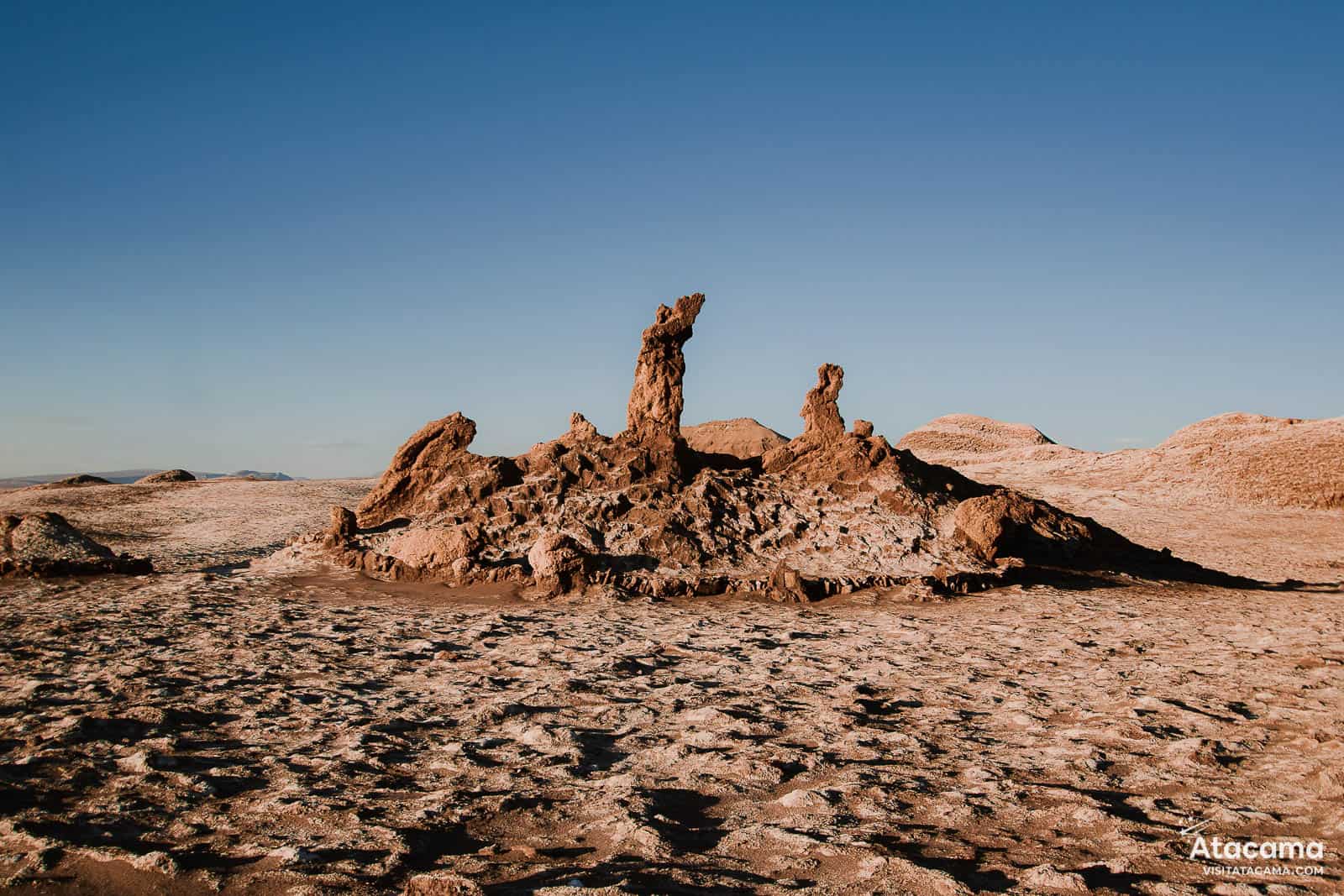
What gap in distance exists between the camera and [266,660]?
6.80m

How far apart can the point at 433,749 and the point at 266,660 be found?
107 inches

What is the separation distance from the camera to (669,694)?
604cm

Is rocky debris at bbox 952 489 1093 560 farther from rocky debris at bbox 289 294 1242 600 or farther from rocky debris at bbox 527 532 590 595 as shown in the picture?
rocky debris at bbox 527 532 590 595

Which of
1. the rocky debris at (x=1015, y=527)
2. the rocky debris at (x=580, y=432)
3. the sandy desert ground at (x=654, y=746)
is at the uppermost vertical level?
the rocky debris at (x=580, y=432)

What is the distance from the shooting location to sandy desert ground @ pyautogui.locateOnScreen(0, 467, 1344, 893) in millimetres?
3363

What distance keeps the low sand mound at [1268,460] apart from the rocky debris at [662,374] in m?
18.5

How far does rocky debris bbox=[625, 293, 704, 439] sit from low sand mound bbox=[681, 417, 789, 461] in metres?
15.4

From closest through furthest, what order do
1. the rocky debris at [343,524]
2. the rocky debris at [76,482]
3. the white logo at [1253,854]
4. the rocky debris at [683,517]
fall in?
the white logo at [1253,854], the rocky debris at [683,517], the rocky debris at [343,524], the rocky debris at [76,482]

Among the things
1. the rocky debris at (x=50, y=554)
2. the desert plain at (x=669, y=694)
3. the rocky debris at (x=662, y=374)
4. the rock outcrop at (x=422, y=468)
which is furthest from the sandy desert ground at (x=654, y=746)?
the rocky debris at (x=662, y=374)

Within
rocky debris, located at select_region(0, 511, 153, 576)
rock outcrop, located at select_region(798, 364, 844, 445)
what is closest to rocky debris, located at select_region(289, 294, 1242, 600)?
rock outcrop, located at select_region(798, 364, 844, 445)

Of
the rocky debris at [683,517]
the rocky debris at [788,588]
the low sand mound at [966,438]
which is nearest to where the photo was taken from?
the rocky debris at [788,588]

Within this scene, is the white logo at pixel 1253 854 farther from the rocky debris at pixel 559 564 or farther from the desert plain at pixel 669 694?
the rocky debris at pixel 559 564

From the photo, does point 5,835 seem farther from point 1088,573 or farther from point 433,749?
point 1088,573

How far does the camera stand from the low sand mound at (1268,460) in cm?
2267
